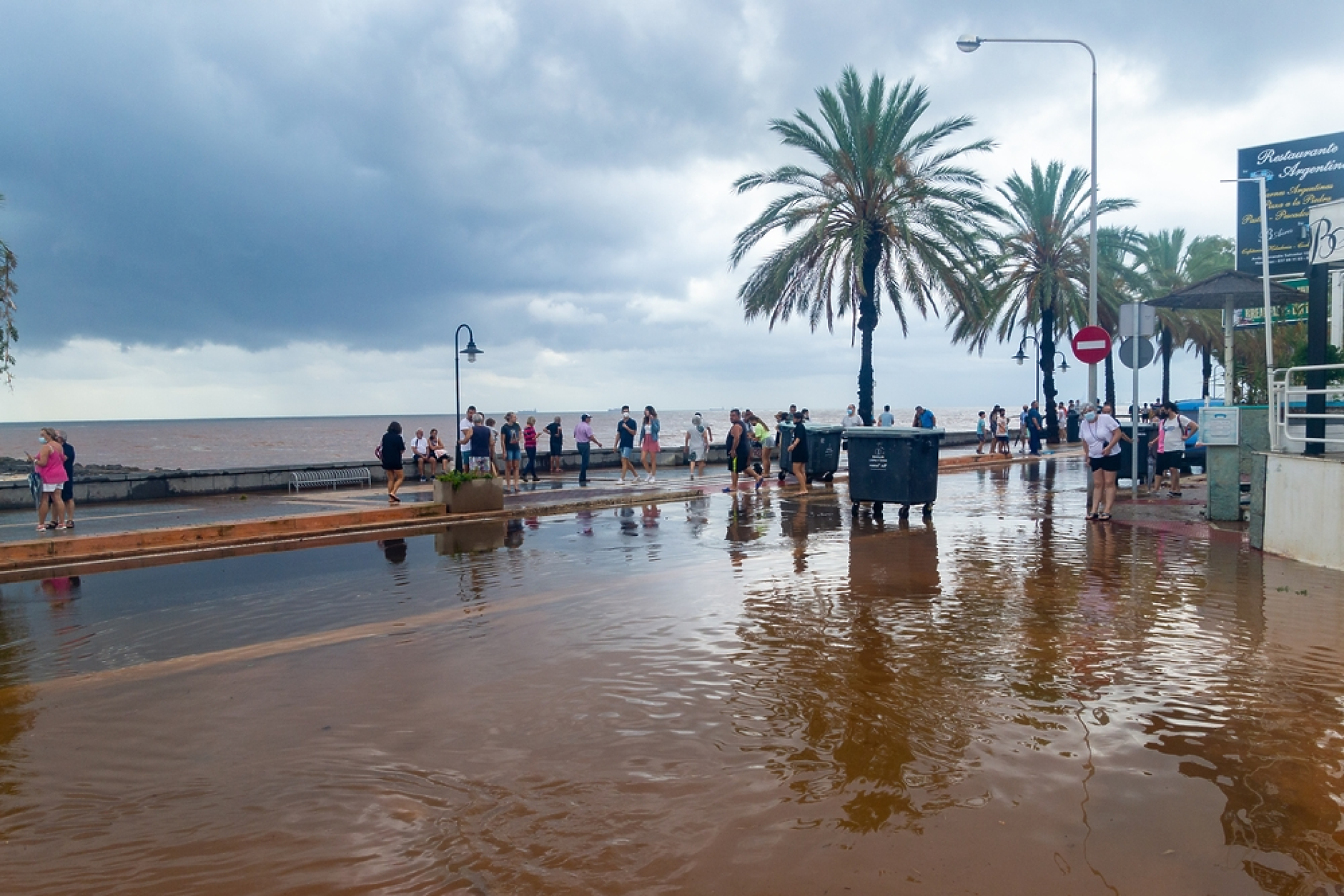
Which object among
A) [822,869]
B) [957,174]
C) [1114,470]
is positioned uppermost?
[957,174]

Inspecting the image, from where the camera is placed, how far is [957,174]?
2520cm

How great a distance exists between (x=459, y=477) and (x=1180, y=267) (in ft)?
137

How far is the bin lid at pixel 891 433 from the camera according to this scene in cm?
1471

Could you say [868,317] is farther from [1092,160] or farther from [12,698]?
[12,698]

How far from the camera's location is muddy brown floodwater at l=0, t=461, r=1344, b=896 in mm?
3445

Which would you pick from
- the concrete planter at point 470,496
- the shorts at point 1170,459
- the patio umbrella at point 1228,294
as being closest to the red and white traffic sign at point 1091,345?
the patio umbrella at point 1228,294

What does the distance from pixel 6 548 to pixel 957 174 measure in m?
23.1

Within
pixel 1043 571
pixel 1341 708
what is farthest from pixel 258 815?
pixel 1043 571

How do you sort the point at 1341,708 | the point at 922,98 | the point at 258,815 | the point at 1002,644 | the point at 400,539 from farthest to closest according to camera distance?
the point at 922,98 → the point at 400,539 → the point at 1002,644 → the point at 1341,708 → the point at 258,815

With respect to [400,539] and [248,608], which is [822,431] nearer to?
[400,539]

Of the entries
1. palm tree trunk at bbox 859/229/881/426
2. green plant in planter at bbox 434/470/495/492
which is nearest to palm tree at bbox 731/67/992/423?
palm tree trunk at bbox 859/229/881/426

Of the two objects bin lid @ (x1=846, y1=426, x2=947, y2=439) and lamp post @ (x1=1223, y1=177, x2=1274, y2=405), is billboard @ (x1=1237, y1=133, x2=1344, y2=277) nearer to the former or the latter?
lamp post @ (x1=1223, y1=177, x2=1274, y2=405)

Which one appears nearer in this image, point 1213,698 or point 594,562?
point 1213,698

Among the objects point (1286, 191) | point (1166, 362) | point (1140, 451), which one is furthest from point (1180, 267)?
point (1140, 451)
